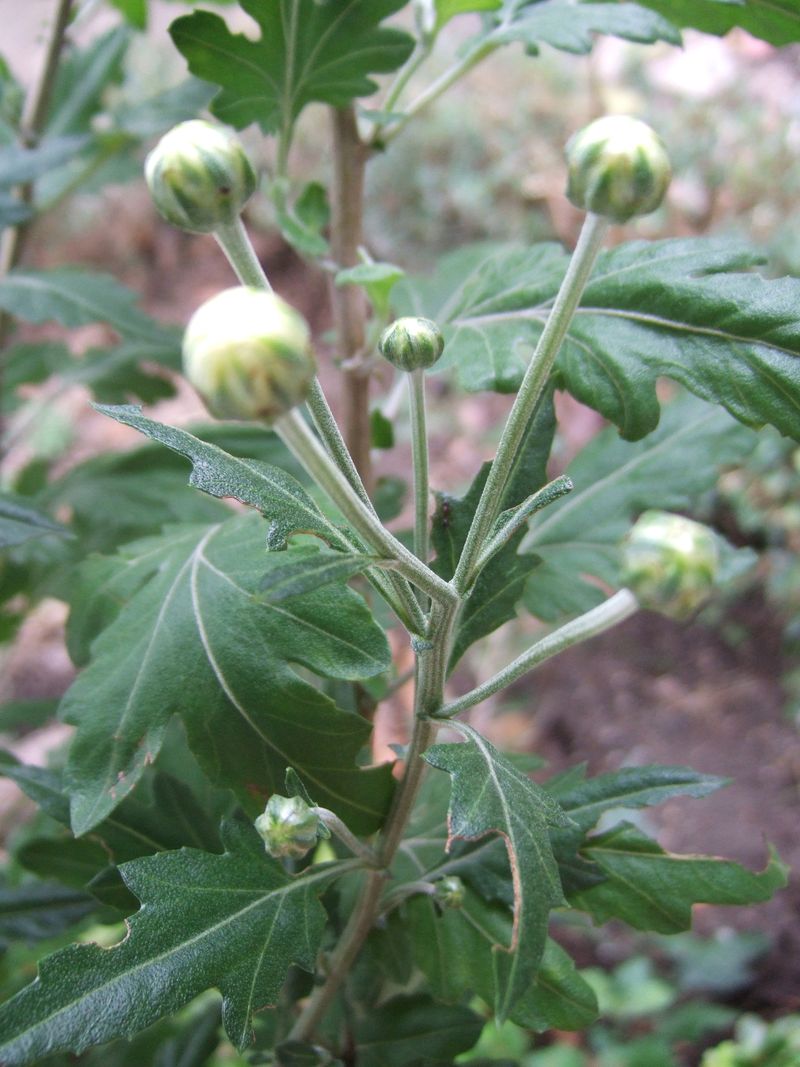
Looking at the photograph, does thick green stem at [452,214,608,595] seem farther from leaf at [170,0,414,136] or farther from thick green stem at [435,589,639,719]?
leaf at [170,0,414,136]

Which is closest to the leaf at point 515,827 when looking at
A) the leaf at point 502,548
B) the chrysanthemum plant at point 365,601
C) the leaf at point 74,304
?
the chrysanthemum plant at point 365,601

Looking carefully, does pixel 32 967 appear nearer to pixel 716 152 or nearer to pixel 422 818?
pixel 422 818

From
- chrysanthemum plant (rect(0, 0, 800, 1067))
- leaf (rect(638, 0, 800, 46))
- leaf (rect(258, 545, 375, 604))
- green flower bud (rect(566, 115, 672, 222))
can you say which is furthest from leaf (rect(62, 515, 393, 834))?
leaf (rect(638, 0, 800, 46))

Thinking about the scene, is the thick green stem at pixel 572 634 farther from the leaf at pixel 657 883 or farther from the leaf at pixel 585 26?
the leaf at pixel 585 26

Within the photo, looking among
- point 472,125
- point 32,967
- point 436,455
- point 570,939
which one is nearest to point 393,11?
point 32,967

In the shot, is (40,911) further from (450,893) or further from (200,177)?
(200,177)

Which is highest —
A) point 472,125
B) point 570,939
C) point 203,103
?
point 203,103
